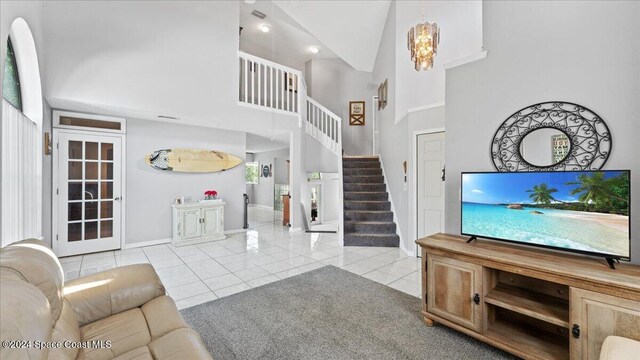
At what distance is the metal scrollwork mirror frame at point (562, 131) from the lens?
1849 millimetres

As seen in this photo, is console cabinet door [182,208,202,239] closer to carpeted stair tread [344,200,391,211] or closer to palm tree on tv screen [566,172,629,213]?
carpeted stair tread [344,200,391,211]

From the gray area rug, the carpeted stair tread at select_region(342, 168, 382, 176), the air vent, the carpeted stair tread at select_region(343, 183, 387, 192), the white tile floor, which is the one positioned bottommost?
the gray area rug

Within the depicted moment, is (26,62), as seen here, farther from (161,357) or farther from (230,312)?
(161,357)

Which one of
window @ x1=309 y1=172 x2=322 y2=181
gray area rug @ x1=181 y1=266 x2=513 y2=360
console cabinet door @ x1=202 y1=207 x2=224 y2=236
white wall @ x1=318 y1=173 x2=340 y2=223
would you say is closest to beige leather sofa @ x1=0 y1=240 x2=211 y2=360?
gray area rug @ x1=181 y1=266 x2=513 y2=360

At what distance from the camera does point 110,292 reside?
5.55 feet

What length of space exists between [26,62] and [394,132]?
17.2 feet

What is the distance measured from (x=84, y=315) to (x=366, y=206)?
15.2 feet

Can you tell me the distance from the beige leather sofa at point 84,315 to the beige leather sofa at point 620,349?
6.18 feet

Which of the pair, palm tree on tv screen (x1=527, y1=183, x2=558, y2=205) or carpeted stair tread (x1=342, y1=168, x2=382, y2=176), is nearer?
palm tree on tv screen (x1=527, y1=183, x2=558, y2=205)

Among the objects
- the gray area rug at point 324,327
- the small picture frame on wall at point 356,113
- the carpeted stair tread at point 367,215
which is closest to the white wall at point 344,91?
the small picture frame on wall at point 356,113

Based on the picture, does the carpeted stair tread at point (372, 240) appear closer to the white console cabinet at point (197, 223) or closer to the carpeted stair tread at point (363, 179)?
the carpeted stair tread at point (363, 179)

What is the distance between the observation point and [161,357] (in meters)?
1.20

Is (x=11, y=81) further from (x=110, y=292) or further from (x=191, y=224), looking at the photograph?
(x=191, y=224)

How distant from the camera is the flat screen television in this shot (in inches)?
64.2
